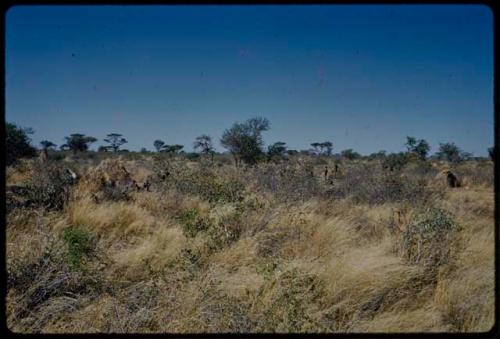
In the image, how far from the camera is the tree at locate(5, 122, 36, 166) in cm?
A: 1549

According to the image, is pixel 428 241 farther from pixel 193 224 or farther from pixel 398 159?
pixel 398 159

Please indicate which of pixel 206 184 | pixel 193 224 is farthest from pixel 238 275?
pixel 206 184

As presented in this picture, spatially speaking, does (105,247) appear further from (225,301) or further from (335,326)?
(335,326)

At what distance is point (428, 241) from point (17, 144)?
668 inches

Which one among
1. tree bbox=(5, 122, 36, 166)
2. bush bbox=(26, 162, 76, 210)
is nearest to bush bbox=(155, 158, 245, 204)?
bush bbox=(26, 162, 76, 210)

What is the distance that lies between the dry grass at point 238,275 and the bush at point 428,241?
0.05 m

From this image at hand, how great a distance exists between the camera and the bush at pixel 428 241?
4.39 meters

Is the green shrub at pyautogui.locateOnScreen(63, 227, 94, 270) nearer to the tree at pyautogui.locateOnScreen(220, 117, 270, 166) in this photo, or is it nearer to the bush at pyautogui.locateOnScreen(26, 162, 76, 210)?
the bush at pyautogui.locateOnScreen(26, 162, 76, 210)

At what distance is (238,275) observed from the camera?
4109 mm

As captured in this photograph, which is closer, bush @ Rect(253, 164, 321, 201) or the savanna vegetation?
the savanna vegetation

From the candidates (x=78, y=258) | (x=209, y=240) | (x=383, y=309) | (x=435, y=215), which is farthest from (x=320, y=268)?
(x=78, y=258)

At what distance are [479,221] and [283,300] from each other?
4719 millimetres

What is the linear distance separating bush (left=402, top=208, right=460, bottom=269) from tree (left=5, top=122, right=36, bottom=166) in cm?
1488

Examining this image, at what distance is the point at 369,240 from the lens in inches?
215
